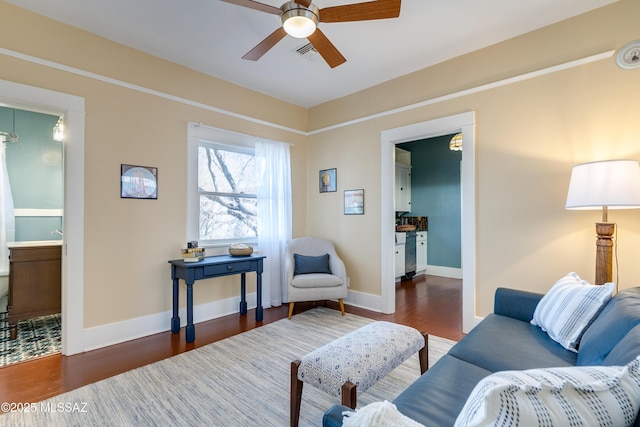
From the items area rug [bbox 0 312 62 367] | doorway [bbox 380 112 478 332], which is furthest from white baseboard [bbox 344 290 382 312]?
area rug [bbox 0 312 62 367]

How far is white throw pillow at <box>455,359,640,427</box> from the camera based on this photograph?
0.61 meters

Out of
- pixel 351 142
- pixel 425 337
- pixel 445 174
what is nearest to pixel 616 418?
pixel 425 337

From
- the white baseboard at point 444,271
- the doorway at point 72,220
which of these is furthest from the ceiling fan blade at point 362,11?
the white baseboard at point 444,271

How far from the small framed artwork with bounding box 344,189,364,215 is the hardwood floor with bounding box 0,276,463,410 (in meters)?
1.31

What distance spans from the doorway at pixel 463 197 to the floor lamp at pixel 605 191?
98cm

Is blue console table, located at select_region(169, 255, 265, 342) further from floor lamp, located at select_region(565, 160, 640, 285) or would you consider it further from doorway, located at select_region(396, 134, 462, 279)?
doorway, located at select_region(396, 134, 462, 279)

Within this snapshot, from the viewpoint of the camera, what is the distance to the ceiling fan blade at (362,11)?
6.09 feet

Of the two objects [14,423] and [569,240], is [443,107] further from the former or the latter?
[14,423]

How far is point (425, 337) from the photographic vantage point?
2.10 m

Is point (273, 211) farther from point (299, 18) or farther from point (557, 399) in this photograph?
point (557, 399)

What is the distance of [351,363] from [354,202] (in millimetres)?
2708

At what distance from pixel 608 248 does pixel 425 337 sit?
58.2 inches

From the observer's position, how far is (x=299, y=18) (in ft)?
6.45

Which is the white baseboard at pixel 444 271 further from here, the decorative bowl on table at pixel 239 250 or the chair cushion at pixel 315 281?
the decorative bowl on table at pixel 239 250
